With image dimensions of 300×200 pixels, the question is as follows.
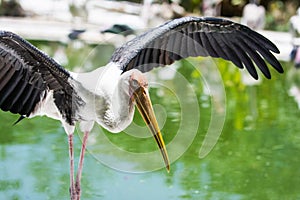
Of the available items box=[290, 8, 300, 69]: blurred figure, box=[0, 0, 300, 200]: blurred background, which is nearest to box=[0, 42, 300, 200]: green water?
box=[0, 0, 300, 200]: blurred background

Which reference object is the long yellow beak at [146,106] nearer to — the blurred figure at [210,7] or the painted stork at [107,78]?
the painted stork at [107,78]

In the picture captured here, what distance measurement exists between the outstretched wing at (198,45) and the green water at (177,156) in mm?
1078

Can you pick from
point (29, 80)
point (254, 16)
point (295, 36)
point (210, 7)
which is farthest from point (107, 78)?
point (210, 7)

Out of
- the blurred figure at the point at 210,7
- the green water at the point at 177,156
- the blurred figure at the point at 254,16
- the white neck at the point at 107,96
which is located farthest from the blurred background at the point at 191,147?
the blurred figure at the point at 210,7

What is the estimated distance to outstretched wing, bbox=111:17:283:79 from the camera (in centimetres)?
423

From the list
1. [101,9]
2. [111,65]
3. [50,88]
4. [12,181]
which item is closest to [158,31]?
[111,65]

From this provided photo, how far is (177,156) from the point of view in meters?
6.38

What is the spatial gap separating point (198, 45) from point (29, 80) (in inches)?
42.7

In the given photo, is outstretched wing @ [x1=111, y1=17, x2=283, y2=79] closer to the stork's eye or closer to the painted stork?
the painted stork

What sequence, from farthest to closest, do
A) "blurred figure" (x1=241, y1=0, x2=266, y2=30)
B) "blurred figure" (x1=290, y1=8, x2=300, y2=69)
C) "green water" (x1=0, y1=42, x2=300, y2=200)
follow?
1. "blurred figure" (x1=241, y1=0, x2=266, y2=30)
2. "blurred figure" (x1=290, y1=8, x2=300, y2=69)
3. "green water" (x1=0, y1=42, x2=300, y2=200)

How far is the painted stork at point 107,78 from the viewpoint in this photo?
3965 millimetres

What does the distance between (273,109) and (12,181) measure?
383 centimetres

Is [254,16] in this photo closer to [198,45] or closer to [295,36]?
[295,36]

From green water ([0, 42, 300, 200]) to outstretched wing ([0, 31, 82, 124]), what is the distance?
3.68 feet
